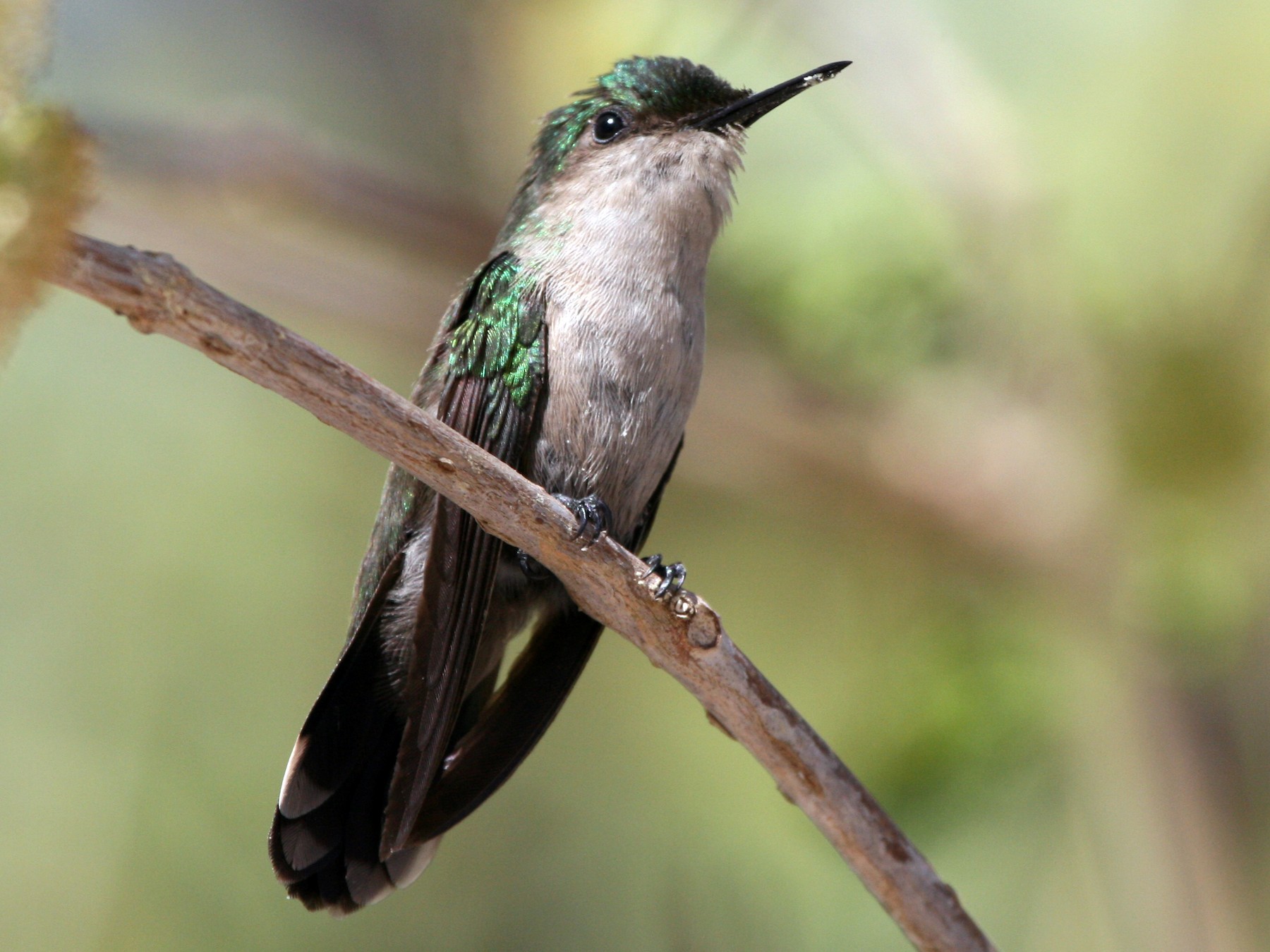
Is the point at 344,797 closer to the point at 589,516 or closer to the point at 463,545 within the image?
the point at 463,545

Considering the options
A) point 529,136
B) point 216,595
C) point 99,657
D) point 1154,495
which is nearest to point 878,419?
point 1154,495

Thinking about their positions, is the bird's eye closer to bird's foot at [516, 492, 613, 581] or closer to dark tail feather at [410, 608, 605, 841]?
bird's foot at [516, 492, 613, 581]

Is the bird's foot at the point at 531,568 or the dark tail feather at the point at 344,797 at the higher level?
the bird's foot at the point at 531,568

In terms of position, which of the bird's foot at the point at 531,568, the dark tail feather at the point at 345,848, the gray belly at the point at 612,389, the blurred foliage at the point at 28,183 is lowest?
the dark tail feather at the point at 345,848

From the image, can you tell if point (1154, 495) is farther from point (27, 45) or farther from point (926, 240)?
point (27, 45)

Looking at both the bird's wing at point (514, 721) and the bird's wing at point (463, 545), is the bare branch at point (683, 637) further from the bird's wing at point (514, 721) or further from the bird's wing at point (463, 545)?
the bird's wing at point (514, 721)

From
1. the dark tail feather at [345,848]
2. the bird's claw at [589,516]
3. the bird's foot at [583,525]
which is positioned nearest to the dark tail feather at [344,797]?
the dark tail feather at [345,848]
